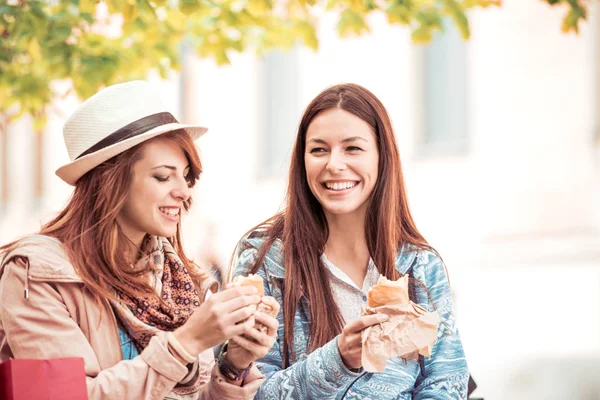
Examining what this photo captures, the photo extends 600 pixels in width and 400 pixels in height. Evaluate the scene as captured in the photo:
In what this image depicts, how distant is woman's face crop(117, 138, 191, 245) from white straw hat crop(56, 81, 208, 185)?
0.22 ft

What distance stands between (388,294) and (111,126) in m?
1.02

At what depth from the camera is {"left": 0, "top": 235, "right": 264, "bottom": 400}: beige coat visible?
3135mm

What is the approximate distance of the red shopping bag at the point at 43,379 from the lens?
2951 millimetres

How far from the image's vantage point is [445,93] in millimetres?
12609

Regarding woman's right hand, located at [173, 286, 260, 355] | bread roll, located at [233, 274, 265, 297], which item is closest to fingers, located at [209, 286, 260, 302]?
woman's right hand, located at [173, 286, 260, 355]

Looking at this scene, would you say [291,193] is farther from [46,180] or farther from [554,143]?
[46,180]

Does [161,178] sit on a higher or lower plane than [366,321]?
higher

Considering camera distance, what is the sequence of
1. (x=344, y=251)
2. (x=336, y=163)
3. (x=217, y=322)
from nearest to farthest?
(x=217, y=322), (x=336, y=163), (x=344, y=251)

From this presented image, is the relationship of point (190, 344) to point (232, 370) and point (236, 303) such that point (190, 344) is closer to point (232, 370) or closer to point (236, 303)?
point (236, 303)

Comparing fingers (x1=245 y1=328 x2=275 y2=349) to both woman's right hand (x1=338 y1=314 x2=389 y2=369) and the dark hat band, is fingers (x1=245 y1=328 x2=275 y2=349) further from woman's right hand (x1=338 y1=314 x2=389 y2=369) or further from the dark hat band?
the dark hat band

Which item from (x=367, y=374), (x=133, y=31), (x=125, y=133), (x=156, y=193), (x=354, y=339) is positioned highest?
(x=133, y=31)

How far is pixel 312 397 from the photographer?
3561 mm

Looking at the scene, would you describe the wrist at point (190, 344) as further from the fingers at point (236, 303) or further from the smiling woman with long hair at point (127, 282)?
the fingers at point (236, 303)

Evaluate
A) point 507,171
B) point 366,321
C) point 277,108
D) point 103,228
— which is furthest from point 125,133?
point 277,108
